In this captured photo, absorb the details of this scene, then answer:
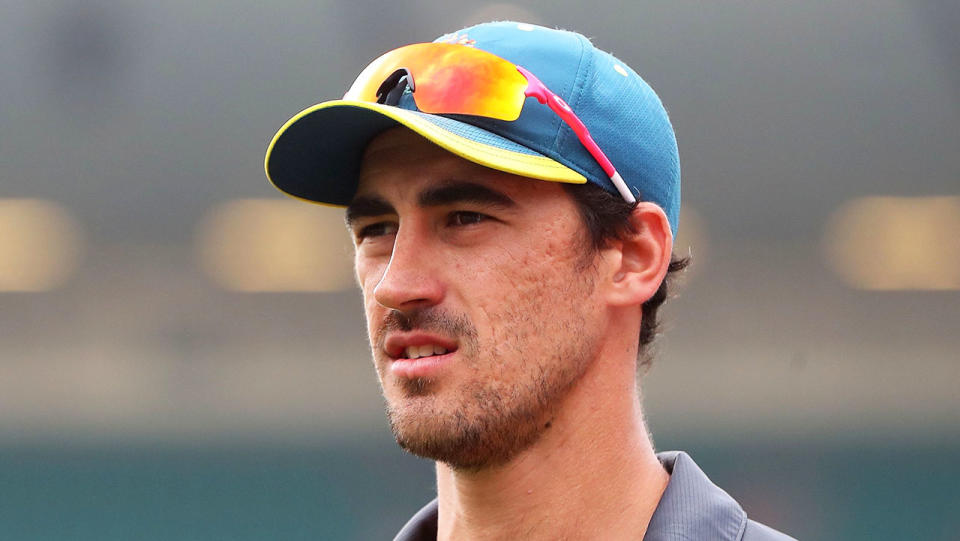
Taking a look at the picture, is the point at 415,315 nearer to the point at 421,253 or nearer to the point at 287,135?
the point at 421,253

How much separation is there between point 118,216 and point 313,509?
1179mm

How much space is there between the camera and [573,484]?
62.7 inches

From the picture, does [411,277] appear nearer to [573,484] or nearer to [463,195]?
[463,195]

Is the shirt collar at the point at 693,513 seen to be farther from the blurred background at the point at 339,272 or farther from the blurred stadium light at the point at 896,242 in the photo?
the blurred stadium light at the point at 896,242

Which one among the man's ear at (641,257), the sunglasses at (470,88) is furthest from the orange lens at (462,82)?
the man's ear at (641,257)

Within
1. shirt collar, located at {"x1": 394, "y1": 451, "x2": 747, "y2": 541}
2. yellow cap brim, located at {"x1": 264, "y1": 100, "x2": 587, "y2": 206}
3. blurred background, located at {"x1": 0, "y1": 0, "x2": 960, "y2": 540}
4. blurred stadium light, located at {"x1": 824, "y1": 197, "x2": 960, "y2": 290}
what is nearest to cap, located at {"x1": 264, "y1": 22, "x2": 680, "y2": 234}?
yellow cap brim, located at {"x1": 264, "y1": 100, "x2": 587, "y2": 206}

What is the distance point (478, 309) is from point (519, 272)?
0.08m

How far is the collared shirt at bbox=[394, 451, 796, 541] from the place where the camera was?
1542 mm

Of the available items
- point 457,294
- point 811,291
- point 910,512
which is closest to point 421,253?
point 457,294

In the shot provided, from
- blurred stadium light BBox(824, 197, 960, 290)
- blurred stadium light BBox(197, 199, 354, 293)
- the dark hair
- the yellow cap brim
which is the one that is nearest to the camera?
the yellow cap brim

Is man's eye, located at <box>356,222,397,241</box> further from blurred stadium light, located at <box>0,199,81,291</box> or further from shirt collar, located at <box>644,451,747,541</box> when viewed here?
blurred stadium light, located at <box>0,199,81,291</box>

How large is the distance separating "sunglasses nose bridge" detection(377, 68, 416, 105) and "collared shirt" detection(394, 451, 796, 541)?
0.67 metres

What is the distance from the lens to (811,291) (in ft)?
12.2

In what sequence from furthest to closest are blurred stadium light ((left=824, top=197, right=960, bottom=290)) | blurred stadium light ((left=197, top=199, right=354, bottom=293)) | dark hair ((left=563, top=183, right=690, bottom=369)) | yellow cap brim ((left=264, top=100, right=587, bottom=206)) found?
blurred stadium light ((left=197, top=199, right=354, bottom=293))
blurred stadium light ((left=824, top=197, right=960, bottom=290))
dark hair ((left=563, top=183, right=690, bottom=369))
yellow cap brim ((left=264, top=100, right=587, bottom=206))
